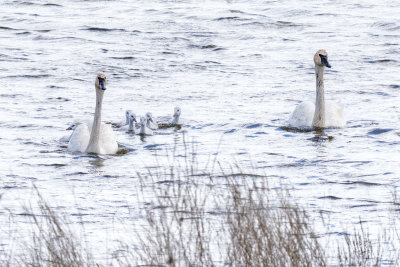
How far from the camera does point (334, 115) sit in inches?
610

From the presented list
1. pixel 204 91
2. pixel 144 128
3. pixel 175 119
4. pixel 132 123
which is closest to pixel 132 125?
pixel 132 123

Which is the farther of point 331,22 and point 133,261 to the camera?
point 331,22

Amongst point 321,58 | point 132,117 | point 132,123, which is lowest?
point 132,123

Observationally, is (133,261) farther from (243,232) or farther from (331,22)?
(331,22)

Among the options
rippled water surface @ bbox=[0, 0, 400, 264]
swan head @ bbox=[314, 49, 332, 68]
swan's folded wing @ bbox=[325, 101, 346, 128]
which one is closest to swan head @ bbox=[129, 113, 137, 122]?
rippled water surface @ bbox=[0, 0, 400, 264]

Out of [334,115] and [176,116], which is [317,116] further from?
[176,116]

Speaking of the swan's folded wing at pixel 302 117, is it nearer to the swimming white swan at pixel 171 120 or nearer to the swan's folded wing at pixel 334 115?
the swan's folded wing at pixel 334 115

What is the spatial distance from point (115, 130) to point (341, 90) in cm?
479

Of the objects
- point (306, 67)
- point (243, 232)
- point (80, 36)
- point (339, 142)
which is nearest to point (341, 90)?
point (306, 67)

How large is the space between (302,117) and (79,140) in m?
3.56

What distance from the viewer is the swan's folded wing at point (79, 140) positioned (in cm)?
1380

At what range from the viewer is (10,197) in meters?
10.5

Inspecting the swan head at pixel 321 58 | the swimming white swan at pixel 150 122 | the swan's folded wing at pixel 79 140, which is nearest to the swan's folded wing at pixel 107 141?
the swan's folded wing at pixel 79 140

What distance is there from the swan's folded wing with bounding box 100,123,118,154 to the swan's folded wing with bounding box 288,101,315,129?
9.44ft
